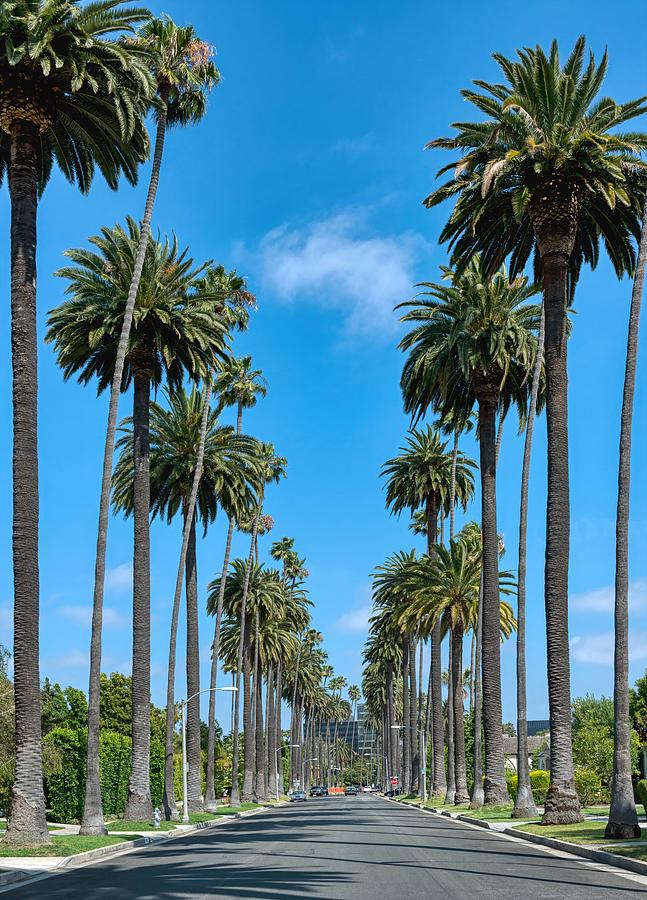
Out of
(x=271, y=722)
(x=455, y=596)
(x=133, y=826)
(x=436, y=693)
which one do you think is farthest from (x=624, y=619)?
(x=271, y=722)

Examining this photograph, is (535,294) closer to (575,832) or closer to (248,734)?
(575,832)

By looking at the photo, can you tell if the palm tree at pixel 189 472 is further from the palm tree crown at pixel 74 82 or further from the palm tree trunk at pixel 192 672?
the palm tree crown at pixel 74 82

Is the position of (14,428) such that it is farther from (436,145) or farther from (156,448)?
(156,448)

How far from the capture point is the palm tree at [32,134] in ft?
75.9

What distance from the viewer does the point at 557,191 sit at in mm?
28859

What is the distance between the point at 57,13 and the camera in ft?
80.3

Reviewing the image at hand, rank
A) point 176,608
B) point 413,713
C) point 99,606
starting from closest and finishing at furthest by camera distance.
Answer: point 99,606
point 176,608
point 413,713

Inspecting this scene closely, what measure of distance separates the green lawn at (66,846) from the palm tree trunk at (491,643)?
1809 cm

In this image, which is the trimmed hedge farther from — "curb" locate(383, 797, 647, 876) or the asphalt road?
"curb" locate(383, 797, 647, 876)

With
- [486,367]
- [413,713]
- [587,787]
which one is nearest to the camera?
[486,367]

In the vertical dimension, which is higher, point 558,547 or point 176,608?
point 558,547

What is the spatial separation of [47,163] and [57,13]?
5062mm

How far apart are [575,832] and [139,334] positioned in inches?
888

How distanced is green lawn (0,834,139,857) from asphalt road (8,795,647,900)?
1.11 metres
